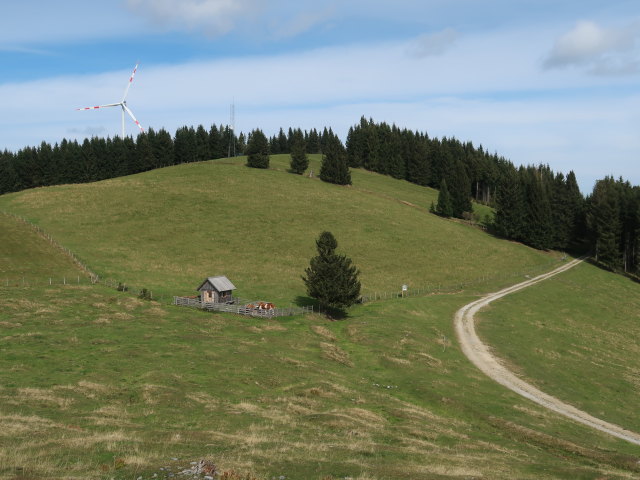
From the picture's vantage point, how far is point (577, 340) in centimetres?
6562

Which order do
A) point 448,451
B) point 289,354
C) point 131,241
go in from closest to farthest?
1. point 448,451
2. point 289,354
3. point 131,241

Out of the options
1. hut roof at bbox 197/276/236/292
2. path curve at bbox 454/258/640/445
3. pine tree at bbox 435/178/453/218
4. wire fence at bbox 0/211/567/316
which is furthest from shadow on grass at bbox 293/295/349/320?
pine tree at bbox 435/178/453/218

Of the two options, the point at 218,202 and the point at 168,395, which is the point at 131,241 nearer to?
the point at 218,202

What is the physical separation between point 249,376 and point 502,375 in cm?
2544

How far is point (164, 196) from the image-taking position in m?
116

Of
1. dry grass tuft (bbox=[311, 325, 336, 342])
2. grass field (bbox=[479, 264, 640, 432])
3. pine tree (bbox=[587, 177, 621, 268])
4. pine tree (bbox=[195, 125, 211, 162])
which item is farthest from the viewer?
pine tree (bbox=[195, 125, 211, 162])

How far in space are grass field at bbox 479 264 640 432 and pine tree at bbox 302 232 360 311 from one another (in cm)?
1709

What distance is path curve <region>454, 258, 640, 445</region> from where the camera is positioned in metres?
39.8

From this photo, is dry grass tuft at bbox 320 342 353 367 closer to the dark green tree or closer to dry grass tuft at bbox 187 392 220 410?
dry grass tuft at bbox 187 392 220 410

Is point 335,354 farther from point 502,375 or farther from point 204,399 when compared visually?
point 204,399

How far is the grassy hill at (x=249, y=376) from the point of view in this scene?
23016 mm

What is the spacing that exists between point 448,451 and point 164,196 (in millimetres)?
100366

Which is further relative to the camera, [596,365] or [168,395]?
[596,365]

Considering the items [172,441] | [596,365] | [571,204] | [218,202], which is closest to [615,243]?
[571,204]
